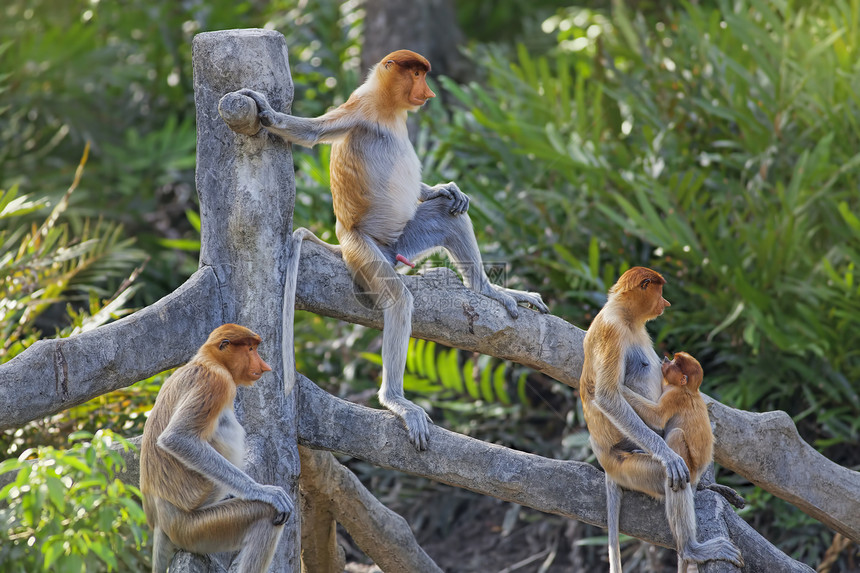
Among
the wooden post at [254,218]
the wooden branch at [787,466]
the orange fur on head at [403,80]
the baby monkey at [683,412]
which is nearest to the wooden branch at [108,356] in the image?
the wooden post at [254,218]

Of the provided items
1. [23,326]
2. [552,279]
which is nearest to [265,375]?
[23,326]

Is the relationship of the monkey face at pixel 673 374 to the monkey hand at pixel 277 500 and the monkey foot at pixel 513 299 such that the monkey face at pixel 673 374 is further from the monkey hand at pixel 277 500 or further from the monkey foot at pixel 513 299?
the monkey hand at pixel 277 500

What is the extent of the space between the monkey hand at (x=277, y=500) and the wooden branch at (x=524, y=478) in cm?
56

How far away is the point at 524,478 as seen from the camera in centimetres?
283

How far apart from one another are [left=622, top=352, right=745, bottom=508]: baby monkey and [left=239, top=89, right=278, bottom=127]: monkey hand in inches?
52.4

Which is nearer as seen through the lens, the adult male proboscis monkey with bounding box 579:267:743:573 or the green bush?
the green bush

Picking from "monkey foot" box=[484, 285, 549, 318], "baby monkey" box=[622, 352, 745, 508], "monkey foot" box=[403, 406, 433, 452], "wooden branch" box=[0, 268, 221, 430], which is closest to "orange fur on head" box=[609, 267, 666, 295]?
"baby monkey" box=[622, 352, 745, 508]

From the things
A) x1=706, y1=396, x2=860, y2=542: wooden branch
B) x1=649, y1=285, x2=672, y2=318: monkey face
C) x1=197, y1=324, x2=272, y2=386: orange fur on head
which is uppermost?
x1=197, y1=324, x2=272, y2=386: orange fur on head

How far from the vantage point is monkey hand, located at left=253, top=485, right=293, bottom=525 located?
2.29 m

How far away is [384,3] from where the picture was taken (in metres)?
6.74

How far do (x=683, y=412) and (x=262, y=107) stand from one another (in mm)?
1542

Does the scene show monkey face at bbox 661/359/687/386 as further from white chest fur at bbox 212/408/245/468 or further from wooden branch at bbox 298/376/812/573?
white chest fur at bbox 212/408/245/468

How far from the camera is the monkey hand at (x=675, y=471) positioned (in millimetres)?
2568

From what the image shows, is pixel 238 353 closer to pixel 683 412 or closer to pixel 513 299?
pixel 513 299
